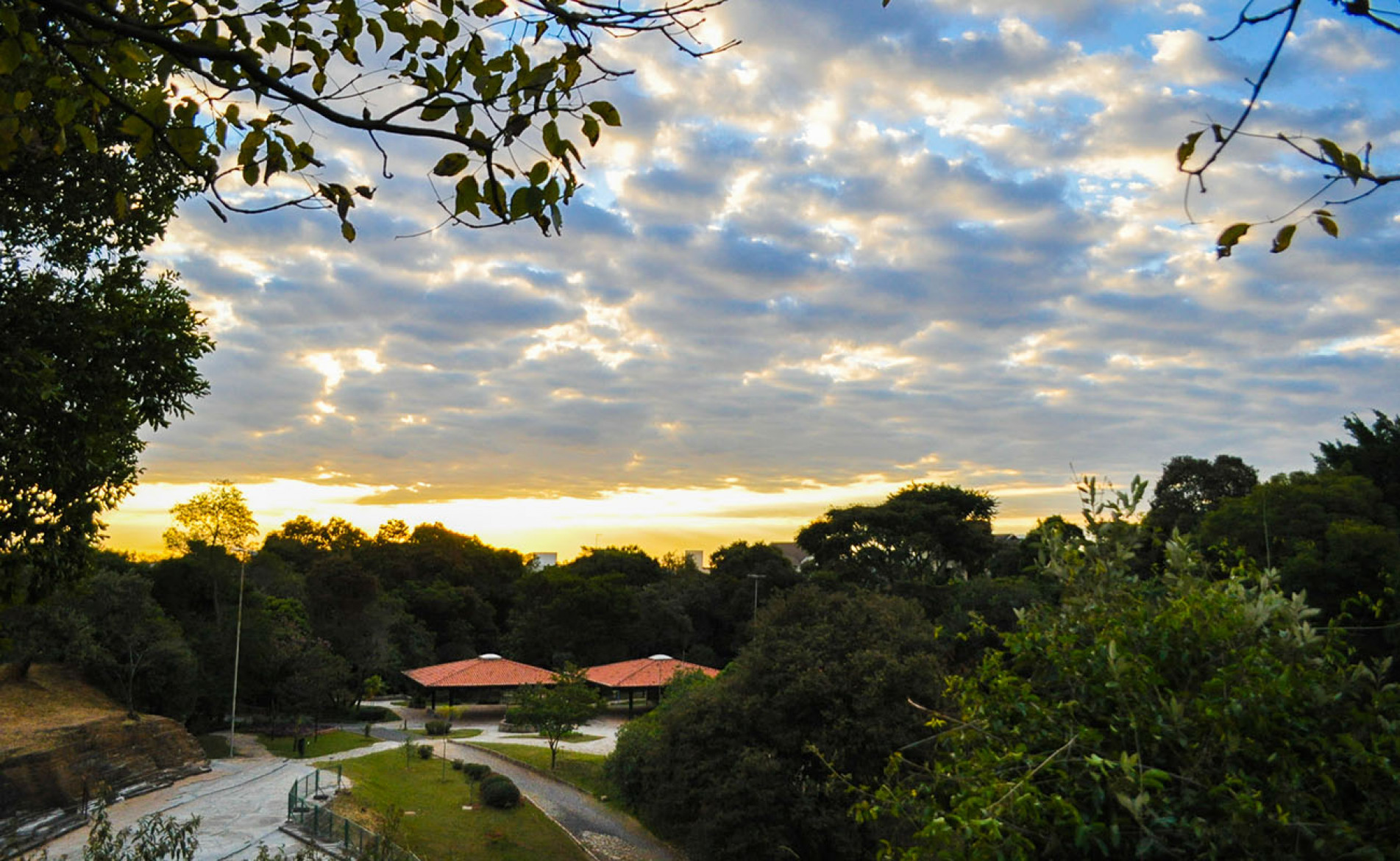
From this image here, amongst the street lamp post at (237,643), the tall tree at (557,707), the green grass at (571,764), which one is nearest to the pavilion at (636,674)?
the green grass at (571,764)

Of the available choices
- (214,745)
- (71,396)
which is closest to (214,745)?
(214,745)

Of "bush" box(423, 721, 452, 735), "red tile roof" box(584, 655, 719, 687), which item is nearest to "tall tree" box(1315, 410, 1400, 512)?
"red tile roof" box(584, 655, 719, 687)

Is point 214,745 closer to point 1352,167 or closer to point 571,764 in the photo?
point 571,764

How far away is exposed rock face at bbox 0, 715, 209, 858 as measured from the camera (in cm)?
1823

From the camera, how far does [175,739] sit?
25.9 metres

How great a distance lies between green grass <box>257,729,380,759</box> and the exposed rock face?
3779 millimetres

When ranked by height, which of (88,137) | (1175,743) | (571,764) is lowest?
(571,764)

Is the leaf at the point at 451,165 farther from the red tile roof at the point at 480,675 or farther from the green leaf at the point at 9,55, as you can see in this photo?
the red tile roof at the point at 480,675

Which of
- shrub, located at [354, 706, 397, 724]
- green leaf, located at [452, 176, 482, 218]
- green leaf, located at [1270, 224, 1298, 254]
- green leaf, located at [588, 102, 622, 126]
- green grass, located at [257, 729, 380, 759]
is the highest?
green leaf, located at [588, 102, 622, 126]

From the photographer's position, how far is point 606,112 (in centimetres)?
281

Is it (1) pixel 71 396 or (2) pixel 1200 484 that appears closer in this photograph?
(1) pixel 71 396

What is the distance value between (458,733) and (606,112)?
115 ft

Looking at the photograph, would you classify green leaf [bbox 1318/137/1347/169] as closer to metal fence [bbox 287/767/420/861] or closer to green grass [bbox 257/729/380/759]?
metal fence [bbox 287/767/420/861]

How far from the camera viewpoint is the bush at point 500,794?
2036 centimetres
